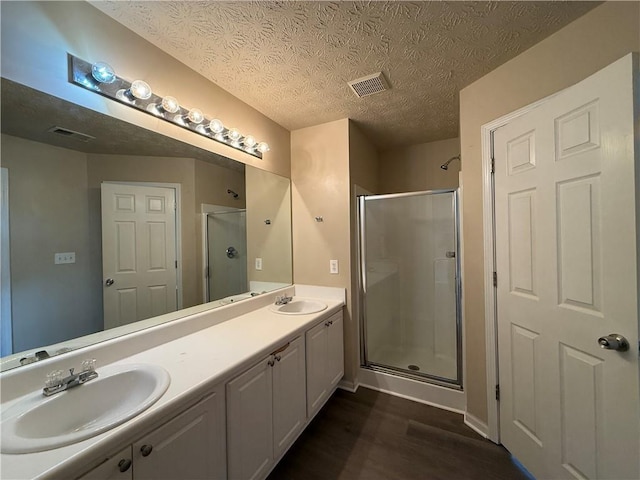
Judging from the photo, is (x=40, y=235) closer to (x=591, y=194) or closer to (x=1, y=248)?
(x=1, y=248)

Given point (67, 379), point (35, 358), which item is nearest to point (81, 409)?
point (67, 379)

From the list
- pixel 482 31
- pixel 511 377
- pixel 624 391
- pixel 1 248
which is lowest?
pixel 511 377

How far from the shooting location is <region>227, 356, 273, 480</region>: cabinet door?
110 cm

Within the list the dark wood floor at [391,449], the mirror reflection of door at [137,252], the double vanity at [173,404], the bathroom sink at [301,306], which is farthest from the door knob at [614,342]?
the mirror reflection of door at [137,252]

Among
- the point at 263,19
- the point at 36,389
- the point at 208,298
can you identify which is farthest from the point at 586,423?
the point at 263,19

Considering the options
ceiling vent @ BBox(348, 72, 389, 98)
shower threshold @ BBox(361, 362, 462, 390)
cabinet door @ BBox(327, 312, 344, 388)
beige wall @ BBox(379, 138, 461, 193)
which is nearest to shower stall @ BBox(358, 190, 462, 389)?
shower threshold @ BBox(361, 362, 462, 390)

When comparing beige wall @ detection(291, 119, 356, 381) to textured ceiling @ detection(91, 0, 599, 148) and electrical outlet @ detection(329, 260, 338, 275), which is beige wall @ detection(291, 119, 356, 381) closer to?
electrical outlet @ detection(329, 260, 338, 275)

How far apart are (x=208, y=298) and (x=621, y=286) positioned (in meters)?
2.11

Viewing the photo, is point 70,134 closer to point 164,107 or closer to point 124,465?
point 164,107

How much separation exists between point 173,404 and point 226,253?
114 centimetres

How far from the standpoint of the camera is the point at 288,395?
1478 mm

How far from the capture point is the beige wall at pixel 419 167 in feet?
9.37

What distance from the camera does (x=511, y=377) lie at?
1519mm

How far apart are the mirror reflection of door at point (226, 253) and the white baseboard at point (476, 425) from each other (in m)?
1.93
